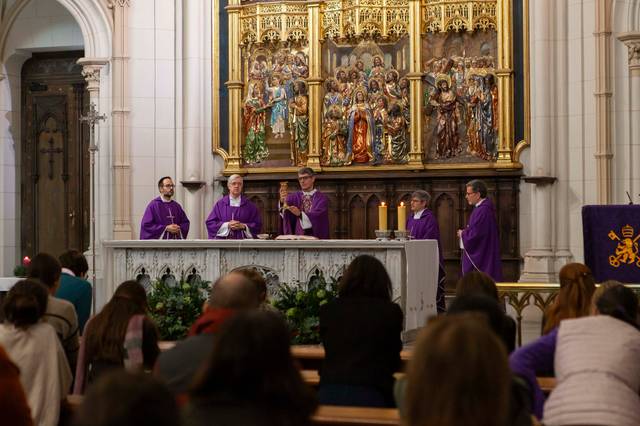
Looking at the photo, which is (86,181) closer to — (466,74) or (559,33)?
(466,74)

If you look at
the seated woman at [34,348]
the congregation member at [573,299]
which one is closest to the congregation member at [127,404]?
the seated woman at [34,348]

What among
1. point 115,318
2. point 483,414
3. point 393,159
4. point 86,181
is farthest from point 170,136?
point 483,414

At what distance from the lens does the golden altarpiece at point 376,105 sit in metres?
14.2

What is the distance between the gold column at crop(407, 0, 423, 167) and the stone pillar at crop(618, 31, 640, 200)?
2727 mm

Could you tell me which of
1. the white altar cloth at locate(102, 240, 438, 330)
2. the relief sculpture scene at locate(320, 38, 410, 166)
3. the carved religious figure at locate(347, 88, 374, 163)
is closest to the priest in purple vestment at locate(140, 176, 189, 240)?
the white altar cloth at locate(102, 240, 438, 330)

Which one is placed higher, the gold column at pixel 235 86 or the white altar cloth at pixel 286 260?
the gold column at pixel 235 86

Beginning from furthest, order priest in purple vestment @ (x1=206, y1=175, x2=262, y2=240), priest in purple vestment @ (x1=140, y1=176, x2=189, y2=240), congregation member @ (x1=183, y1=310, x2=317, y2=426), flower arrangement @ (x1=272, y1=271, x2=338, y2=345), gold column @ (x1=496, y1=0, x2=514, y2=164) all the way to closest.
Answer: gold column @ (x1=496, y1=0, x2=514, y2=164) < priest in purple vestment @ (x1=140, y1=176, x2=189, y2=240) < priest in purple vestment @ (x1=206, y1=175, x2=262, y2=240) < flower arrangement @ (x1=272, y1=271, x2=338, y2=345) < congregation member @ (x1=183, y1=310, x2=317, y2=426)

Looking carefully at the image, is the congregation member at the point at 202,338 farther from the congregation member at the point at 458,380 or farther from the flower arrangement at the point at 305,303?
the flower arrangement at the point at 305,303

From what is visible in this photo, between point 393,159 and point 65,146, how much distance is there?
528cm

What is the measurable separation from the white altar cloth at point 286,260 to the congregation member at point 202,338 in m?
5.59

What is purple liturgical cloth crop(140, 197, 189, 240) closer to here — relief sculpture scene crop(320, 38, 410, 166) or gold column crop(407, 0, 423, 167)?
relief sculpture scene crop(320, 38, 410, 166)

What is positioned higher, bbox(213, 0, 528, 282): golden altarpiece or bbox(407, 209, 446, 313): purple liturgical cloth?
bbox(213, 0, 528, 282): golden altarpiece

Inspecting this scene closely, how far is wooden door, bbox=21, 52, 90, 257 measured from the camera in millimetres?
16562

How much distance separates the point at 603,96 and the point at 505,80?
1383 millimetres
